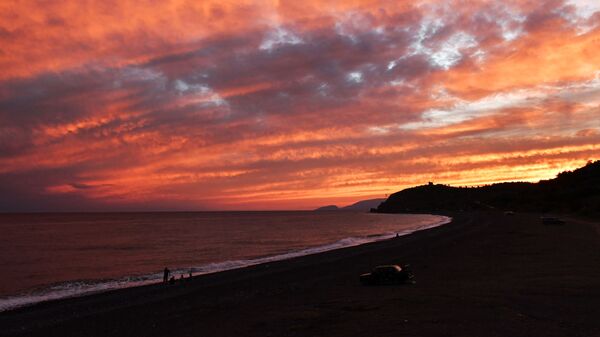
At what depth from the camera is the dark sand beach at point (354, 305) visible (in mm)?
19594

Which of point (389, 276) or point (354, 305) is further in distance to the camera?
point (389, 276)

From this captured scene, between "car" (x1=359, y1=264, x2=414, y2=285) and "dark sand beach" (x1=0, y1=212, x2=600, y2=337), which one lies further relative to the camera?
"car" (x1=359, y1=264, x2=414, y2=285)

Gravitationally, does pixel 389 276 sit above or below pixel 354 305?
above

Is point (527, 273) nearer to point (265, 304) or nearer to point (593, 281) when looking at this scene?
point (593, 281)

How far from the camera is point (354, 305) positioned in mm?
24797

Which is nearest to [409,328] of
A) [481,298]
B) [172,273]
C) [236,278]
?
[481,298]

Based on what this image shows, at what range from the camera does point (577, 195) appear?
140750mm

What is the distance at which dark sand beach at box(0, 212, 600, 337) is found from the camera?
771 inches

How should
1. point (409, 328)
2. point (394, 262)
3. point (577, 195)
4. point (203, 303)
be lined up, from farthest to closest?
point (577, 195) → point (394, 262) → point (203, 303) → point (409, 328)

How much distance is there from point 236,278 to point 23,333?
63.3 feet

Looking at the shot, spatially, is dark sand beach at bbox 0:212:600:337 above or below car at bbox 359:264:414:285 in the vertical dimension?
below

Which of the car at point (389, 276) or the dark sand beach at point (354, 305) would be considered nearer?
the dark sand beach at point (354, 305)

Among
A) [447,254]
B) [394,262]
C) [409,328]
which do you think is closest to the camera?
[409,328]

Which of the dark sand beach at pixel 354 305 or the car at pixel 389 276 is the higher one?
the car at pixel 389 276
